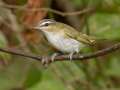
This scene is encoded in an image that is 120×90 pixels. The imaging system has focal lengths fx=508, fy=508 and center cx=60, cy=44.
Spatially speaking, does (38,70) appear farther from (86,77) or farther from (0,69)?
(0,69)

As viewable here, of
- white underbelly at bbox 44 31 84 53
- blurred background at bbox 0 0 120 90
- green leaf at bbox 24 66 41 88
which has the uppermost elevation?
blurred background at bbox 0 0 120 90

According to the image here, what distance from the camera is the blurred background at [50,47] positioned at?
4516 mm

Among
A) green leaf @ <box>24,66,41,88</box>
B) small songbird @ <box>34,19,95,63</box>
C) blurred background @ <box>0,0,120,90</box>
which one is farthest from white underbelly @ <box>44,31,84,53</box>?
green leaf @ <box>24,66,41,88</box>

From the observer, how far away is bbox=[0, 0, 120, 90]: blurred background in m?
4.52

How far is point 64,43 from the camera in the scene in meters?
3.73

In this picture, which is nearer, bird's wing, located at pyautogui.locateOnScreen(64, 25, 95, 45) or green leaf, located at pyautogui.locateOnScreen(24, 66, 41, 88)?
bird's wing, located at pyautogui.locateOnScreen(64, 25, 95, 45)

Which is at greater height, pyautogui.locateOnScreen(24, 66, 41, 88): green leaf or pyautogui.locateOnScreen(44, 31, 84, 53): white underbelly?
pyautogui.locateOnScreen(24, 66, 41, 88): green leaf

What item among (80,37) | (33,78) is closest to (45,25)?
(80,37)

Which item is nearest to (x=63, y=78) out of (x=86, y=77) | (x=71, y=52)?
(x=86, y=77)

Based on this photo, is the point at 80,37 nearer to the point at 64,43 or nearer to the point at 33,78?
the point at 64,43

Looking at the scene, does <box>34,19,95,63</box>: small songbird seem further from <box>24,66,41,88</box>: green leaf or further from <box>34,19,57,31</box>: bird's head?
<box>24,66,41,88</box>: green leaf

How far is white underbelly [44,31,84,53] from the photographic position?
3675 millimetres

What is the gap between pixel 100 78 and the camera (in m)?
5.37

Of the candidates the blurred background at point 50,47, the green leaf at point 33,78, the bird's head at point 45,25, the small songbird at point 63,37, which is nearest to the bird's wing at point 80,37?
the small songbird at point 63,37
